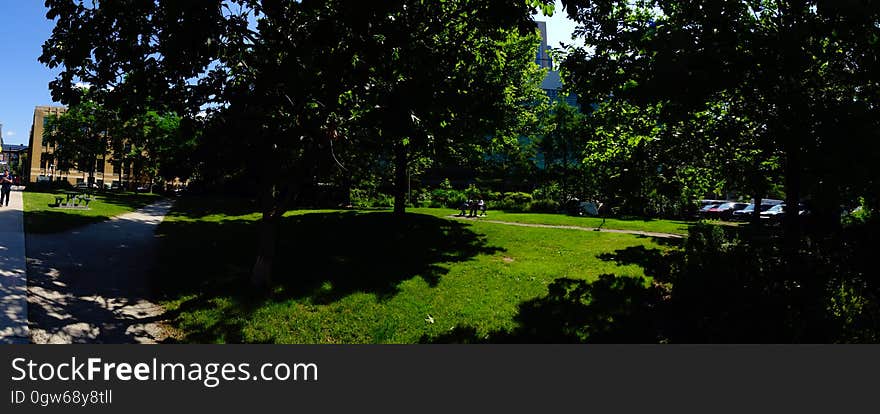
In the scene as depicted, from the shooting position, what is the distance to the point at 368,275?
9.97 meters

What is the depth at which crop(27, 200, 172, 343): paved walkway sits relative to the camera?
250 inches

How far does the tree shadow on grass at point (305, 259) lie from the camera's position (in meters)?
8.20

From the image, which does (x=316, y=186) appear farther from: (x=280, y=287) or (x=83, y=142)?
(x=83, y=142)

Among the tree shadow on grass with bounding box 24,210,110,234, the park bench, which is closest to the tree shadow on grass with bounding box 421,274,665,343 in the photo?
the tree shadow on grass with bounding box 24,210,110,234

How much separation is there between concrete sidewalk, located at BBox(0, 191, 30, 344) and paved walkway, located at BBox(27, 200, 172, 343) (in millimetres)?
111

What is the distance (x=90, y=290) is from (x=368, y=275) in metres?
→ 5.23

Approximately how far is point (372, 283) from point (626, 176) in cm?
730

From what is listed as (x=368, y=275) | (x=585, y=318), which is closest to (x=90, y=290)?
(x=368, y=275)

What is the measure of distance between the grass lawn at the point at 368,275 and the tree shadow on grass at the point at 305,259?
32mm

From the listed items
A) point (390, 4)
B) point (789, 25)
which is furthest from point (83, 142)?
point (789, 25)

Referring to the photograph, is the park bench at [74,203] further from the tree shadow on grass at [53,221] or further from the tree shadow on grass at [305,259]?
the tree shadow on grass at [305,259]

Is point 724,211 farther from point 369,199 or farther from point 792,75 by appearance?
point 792,75

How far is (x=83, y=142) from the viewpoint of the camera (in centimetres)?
4447

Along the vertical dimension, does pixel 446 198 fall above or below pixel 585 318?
above
